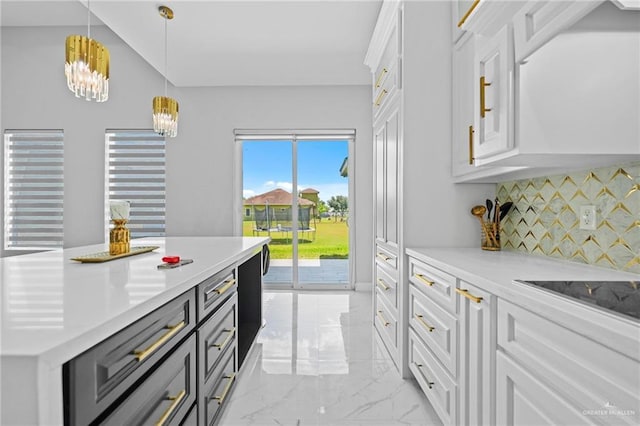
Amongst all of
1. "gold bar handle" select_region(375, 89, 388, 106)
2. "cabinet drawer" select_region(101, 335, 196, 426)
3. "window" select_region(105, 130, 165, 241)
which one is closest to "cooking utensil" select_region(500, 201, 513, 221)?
"gold bar handle" select_region(375, 89, 388, 106)

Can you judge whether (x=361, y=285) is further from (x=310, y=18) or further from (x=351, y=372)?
(x=310, y=18)

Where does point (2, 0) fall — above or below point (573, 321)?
above

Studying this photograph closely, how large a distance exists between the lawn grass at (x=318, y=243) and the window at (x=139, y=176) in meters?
1.25

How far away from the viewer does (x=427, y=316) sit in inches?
72.9

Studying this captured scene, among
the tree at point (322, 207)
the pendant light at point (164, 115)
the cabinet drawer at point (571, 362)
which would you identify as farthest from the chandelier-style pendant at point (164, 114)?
the cabinet drawer at point (571, 362)

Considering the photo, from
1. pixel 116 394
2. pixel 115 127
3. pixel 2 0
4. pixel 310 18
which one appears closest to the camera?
pixel 116 394

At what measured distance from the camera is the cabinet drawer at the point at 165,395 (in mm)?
884

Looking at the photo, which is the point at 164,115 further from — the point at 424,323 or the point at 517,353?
the point at 517,353

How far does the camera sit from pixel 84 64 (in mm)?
1857

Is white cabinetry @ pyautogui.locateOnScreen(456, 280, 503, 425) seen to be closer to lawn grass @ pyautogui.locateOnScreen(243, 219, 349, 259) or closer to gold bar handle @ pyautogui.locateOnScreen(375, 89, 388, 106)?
gold bar handle @ pyautogui.locateOnScreen(375, 89, 388, 106)

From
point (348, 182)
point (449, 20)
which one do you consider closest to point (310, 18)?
point (449, 20)

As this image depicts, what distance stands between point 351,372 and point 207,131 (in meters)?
3.61

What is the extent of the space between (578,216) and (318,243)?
352 centimetres

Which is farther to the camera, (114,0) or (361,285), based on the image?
(361,285)
